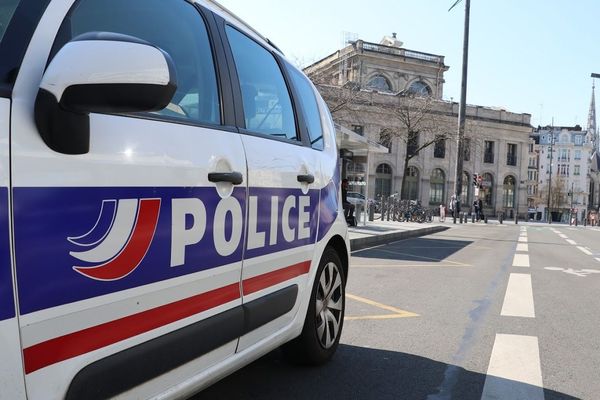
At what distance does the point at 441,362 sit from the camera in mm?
3910

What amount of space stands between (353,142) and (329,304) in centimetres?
1297

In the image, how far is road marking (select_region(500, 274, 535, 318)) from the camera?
570cm

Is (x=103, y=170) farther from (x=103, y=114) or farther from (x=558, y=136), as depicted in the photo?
(x=558, y=136)

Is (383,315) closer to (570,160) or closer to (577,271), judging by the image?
(577,271)

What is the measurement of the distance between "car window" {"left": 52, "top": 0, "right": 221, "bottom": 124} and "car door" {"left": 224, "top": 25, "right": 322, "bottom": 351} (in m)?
0.22

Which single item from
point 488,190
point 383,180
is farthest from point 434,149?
point 488,190

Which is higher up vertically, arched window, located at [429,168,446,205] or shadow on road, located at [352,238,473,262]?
arched window, located at [429,168,446,205]

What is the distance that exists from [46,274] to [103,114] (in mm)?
529

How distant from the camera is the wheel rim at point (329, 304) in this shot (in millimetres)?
3590

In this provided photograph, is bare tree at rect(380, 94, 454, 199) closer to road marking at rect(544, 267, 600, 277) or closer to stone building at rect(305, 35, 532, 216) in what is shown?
stone building at rect(305, 35, 532, 216)

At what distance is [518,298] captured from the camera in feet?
21.5

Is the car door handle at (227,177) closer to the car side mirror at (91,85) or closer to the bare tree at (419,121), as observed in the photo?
the car side mirror at (91,85)

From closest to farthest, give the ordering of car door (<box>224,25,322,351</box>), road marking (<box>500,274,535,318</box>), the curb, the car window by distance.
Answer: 1. the car window
2. car door (<box>224,25,322,351</box>)
3. road marking (<box>500,274,535,318</box>)
4. the curb

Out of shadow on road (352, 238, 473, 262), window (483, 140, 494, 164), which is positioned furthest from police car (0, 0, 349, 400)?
window (483, 140, 494, 164)
